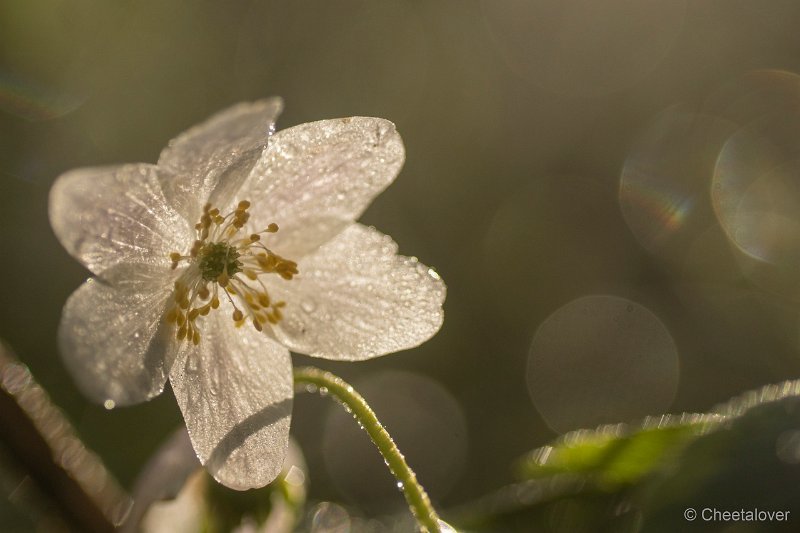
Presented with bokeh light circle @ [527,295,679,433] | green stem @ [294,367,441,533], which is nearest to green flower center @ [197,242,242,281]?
green stem @ [294,367,441,533]

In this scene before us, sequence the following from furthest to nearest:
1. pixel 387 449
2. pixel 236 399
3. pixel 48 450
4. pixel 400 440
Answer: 1. pixel 400 440
2. pixel 236 399
3. pixel 387 449
4. pixel 48 450

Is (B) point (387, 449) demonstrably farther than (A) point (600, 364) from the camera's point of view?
No

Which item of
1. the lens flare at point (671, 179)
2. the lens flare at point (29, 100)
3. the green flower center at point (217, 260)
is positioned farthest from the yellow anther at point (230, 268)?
the lens flare at point (671, 179)

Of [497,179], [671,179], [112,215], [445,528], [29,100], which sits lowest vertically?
[671,179]

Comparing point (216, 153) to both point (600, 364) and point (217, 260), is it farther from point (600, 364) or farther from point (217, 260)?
point (600, 364)

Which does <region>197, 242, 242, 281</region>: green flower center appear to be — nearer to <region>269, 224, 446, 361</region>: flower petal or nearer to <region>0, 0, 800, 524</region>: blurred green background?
<region>269, 224, 446, 361</region>: flower petal

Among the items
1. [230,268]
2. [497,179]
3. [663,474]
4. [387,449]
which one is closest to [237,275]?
[230,268]

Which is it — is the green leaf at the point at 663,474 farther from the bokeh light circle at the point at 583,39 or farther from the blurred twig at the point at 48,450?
the bokeh light circle at the point at 583,39
